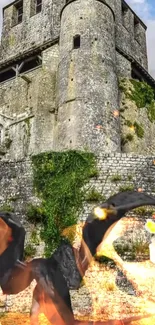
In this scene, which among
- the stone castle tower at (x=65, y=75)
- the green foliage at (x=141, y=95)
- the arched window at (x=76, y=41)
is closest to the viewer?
the stone castle tower at (x=65, y=75)

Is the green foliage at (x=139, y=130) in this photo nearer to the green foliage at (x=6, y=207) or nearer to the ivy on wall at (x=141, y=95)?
the ivy on wall at (x=141, y=95)

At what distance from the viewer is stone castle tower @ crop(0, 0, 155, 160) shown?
18.4m

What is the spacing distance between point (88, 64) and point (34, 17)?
9.05 metres

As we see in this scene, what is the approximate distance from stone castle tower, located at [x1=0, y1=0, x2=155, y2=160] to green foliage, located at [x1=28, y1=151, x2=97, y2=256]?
376 cm

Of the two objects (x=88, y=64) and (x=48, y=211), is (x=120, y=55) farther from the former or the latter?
(x=48, y=211)

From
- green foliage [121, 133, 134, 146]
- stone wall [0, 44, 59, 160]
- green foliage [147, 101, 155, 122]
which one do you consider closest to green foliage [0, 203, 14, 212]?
stone wall [0, 44, 59, 160]

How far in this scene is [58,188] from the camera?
1327cm

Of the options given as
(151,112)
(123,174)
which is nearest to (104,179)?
(123,174)

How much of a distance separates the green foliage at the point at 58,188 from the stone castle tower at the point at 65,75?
3.76 meters

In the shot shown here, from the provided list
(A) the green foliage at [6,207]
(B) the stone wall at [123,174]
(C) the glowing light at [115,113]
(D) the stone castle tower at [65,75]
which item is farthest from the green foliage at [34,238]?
(C) the glowing light at [115,113]

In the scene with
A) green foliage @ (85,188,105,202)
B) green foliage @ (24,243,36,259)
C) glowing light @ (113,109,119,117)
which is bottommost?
green foliage @ (24,243,36,259)

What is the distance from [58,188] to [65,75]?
846 centimetres

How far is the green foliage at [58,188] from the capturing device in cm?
1260

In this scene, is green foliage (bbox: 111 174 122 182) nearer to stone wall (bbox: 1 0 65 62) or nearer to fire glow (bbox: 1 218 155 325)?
fire glow (bbox: 1 218 155 325)
